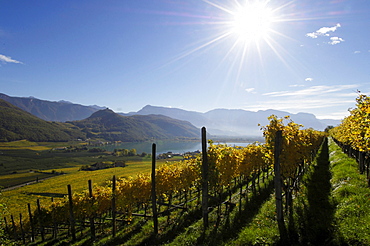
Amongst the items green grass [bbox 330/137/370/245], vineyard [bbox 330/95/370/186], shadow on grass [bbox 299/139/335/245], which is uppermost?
vineyard [bbox 330/95/370/186]

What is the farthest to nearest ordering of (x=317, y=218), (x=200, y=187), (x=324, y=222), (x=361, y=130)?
(x=200, y=187)
(x=361, y=130)
(x=317, y=218)
(x=324, y=222)

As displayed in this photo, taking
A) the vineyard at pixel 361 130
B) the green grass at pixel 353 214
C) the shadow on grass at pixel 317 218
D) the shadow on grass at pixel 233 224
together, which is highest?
the vineyard at pixel 361 130

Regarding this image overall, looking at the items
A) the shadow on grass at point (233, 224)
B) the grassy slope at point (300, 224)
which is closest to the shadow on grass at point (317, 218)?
the grassy slope at point (300, 224)

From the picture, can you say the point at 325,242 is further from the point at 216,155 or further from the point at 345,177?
the point at 345,177

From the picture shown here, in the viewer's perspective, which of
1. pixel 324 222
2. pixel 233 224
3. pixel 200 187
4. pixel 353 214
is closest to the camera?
pixel 353 214

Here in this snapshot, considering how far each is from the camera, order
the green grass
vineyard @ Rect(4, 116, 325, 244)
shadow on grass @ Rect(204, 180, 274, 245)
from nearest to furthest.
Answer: the green grass → shadow on grass @ Rect(204, 180, 274, 245) → vineyard @ Rect(4, 116, 325, 244)

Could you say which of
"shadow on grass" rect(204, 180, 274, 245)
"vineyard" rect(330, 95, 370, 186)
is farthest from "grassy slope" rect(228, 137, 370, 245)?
"vineyard" rect(330, 95, 370, 186)

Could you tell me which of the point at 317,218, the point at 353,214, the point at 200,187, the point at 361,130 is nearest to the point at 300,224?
the point at 317,218

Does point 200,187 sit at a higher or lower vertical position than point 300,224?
higher

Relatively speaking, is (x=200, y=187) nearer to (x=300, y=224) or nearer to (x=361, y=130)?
(x=300, y=224)

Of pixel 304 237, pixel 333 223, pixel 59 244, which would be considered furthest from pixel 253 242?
pixel 59 244

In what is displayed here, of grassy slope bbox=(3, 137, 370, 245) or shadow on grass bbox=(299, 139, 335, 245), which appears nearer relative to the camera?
grassy slope bbox=(3, 137, 370, 245)

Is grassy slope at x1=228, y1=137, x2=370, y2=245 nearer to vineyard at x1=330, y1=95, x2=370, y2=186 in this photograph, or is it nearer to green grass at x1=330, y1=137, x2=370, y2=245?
green grass at x1=330, y1=137, x2=370, y2=245

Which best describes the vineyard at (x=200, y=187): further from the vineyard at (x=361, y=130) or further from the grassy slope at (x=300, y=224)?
the vineyard at (x=361, y=130)
